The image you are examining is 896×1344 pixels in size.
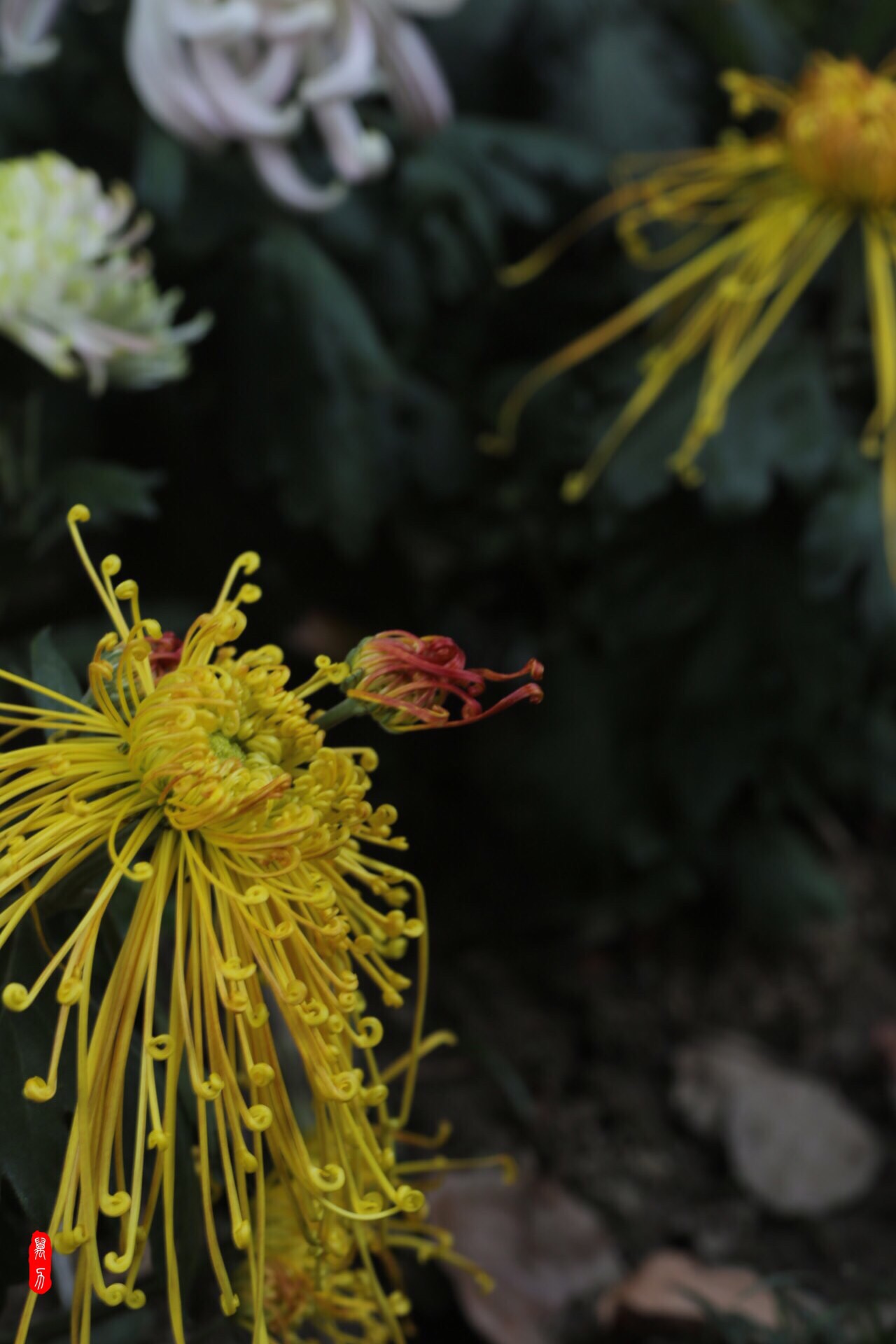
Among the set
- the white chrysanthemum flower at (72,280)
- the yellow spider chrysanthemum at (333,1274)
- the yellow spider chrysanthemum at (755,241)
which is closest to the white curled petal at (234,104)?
the white chrysanthemum flower at (72,280)

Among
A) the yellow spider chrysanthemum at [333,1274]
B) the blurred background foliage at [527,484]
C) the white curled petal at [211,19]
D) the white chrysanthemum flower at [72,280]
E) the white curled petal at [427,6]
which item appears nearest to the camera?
the yellow spider chrysanthemum at [333,1274]

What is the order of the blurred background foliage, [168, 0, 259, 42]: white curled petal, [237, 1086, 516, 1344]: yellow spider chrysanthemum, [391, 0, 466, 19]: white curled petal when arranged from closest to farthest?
1. [237, 1086, 516, 1344]: yellow spider chrysanthemum
2. [168, 0, 259, 42]: white curled petal
3. [391, 0, 466, 19]: white curled petal
4. the blurred background foliage

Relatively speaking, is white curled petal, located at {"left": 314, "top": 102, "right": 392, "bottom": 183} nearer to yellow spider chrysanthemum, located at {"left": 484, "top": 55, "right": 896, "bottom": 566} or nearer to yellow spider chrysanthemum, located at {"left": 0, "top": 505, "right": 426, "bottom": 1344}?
yellow spider chrysanthemum, located at {"left": 484, "top": 55, "right": 896, "bottom": 566}

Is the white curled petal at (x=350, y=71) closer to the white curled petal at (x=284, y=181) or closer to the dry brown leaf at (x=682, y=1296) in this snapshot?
the white curled petal at (x=284, y=181)

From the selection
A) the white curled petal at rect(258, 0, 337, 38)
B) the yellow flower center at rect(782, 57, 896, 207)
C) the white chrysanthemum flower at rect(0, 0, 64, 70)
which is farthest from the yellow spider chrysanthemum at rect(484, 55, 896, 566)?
the white chrysanthemum flower at rect(0, 0, 64, 70)

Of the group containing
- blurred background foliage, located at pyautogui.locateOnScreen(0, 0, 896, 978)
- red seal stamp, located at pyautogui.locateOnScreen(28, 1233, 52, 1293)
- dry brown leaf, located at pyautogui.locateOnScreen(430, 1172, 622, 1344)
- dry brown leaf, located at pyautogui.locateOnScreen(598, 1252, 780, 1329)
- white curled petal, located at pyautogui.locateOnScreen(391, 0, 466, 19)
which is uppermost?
white curled petal, located at pyautogui.locateOnScreen(391, 0, 466, 19)

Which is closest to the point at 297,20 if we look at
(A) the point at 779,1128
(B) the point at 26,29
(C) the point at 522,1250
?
(B) the point at 26,29

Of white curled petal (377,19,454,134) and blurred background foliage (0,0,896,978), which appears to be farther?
blurred background foliage (0,0,896,978)
